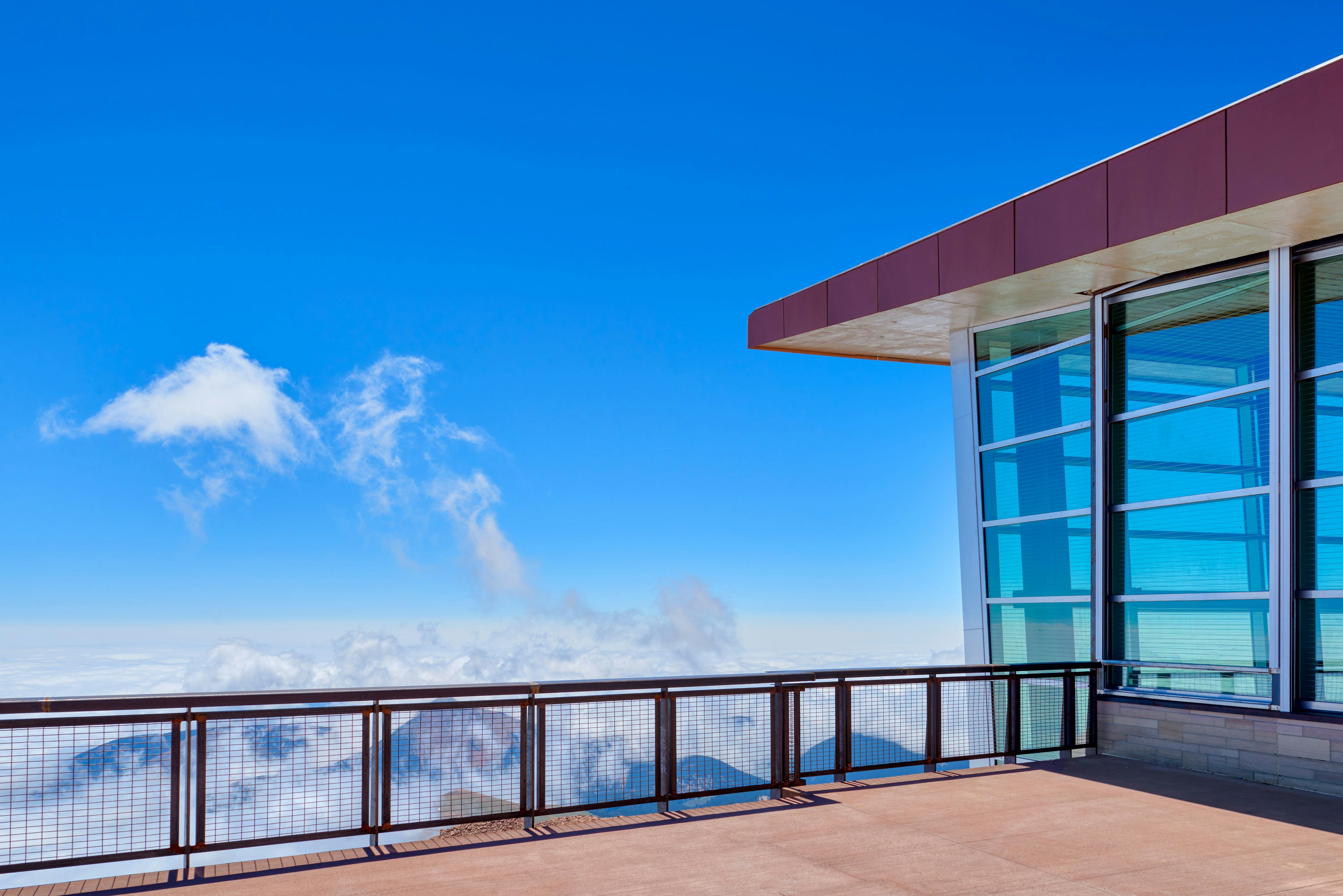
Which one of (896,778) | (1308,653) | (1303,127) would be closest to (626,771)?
(896,778)

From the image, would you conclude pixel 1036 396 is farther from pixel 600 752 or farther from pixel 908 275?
pixel 600 752

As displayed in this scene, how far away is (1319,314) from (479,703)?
7607 millimetres

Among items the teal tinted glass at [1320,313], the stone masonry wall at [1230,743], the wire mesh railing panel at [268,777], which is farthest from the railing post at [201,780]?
the teal tinted glass at [1320,313]

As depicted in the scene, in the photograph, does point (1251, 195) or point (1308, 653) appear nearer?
point (1251, 195)

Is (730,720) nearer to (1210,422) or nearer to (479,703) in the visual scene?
(479,703)

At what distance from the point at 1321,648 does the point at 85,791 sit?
30.3 ft

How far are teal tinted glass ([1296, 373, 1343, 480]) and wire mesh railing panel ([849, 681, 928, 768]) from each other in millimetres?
3752

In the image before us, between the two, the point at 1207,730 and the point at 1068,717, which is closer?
the point at 1207,730

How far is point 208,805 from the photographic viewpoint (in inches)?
261

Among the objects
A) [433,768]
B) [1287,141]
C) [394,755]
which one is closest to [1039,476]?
[1287,141]

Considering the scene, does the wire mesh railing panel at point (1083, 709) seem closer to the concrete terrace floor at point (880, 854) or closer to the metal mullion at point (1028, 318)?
the concrete terrace floor at point (880, 854)

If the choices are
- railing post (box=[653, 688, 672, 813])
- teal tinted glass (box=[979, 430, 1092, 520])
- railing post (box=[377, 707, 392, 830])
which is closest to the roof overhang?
teal tinted glass (box=[979, 430, 1092, 520])

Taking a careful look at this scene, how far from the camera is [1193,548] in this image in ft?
33.2

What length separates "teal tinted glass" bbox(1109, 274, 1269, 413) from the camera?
9.67 meters
